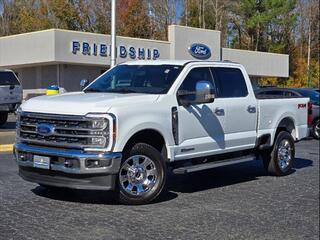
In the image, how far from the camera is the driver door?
8.20 metres

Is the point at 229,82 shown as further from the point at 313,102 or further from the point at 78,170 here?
the point at 313,102

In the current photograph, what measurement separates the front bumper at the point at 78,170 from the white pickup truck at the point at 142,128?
0.01 metres

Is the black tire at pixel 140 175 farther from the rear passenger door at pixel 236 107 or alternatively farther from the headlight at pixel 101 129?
the rear passenger door at pixel 236 107

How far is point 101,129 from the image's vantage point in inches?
278

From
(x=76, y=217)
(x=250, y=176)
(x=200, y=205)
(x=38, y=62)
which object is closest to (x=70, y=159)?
(x=76, y=217)

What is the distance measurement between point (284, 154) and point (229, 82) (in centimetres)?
212

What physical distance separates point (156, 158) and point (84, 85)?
8.49 ft

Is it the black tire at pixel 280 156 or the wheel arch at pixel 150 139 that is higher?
the wheel arch at pixel 150 139

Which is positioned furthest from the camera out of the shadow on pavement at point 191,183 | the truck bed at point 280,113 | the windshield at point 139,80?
the truck bed at point 280,113

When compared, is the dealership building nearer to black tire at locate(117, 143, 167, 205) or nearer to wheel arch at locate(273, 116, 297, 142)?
wheel arch at locate(273, 116, 297, 142)

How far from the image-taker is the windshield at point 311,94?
60.0 feet

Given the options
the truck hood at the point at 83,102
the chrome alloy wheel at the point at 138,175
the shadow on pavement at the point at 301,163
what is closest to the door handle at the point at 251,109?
the truck hood at the point at 83,102

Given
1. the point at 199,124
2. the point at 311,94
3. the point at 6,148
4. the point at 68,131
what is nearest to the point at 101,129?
the point at 68,131

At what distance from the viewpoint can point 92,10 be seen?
176ft
